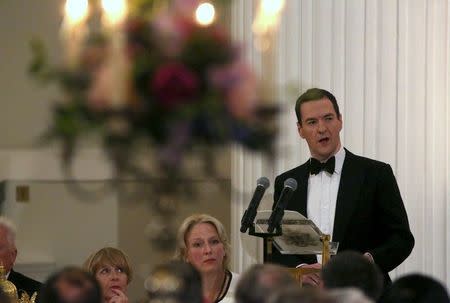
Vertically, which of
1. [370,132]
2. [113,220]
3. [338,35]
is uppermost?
[338,35]

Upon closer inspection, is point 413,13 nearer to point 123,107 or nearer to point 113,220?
point 113,220

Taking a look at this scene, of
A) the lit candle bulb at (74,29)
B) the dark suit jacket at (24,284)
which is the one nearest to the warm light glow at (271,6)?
the lit candle bulb at (74,29)

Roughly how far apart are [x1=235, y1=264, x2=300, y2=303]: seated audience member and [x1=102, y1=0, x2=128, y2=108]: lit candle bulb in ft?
2.17

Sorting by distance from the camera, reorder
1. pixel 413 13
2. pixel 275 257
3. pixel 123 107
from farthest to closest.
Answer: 1. pixel 413 13
2. pixel 275 257
3. pixel 123 107

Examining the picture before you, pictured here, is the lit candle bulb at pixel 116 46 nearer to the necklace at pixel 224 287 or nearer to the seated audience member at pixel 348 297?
the seated audience member at pixel 348 297

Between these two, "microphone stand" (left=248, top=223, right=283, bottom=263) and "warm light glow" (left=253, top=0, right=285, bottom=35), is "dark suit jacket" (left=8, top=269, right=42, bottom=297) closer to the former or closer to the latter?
"microphone stand" (left=248, top=223, right=283, bottom=263)

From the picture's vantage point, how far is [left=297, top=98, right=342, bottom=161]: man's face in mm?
7137

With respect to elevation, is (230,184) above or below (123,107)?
below

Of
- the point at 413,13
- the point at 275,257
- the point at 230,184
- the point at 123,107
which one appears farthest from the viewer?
the point at 230,184

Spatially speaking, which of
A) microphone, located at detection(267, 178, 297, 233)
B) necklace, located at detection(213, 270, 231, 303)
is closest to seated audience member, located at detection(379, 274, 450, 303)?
microphone, located at detection(267, 178, 297, 233)

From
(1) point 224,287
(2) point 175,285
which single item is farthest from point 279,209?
(2) point 175,285

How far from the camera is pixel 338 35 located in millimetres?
9133

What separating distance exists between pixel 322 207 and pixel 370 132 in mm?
1909

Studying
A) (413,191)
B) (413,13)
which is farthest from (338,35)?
(413,191)
